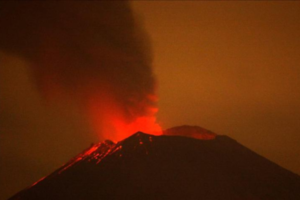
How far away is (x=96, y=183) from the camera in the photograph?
26109 millimetres

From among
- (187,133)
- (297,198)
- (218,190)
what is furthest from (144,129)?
(297,198)

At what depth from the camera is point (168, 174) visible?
26359 millimetres

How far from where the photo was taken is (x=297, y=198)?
25.2 m

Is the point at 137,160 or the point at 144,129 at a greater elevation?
the point at 144,129

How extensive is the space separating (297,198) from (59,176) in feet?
49.5

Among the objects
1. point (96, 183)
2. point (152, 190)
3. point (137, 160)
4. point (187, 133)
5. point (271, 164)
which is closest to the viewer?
point (152, 190)

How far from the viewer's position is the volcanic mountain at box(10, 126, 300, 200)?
24719mm

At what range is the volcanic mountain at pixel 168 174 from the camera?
2472 cm

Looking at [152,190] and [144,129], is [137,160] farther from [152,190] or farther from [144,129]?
[144,129]

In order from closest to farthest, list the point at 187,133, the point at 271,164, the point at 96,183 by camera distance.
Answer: the point at 96,183 < the point at 271,164 < the point at 187,133

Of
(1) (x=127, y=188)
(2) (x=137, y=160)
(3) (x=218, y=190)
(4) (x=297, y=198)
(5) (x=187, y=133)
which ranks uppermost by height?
(5) (x=187, y=133)

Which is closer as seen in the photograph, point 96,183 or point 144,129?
point 96,183

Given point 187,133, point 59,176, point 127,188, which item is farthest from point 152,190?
point 187,133

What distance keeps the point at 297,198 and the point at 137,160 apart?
1004cm
